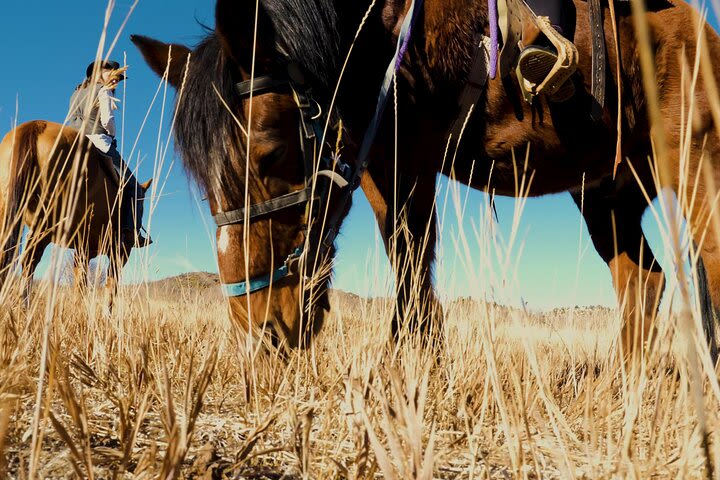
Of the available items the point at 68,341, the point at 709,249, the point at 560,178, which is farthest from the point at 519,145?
the point at 68,341

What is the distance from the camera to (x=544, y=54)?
5.78 feet

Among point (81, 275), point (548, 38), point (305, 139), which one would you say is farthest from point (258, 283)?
point (81, 275)

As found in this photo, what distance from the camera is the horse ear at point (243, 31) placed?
1807mm

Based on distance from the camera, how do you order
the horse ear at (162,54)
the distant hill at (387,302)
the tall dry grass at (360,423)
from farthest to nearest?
the horse ear at (162,54) < the distant hill at (387,302) < the tall dry grass at (360,423)

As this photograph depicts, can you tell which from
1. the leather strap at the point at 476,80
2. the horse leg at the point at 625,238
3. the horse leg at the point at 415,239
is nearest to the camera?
the leather strap at the point at 476,80

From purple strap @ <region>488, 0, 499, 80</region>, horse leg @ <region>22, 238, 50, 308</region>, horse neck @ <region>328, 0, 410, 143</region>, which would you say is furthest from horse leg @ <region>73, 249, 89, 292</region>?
purple strap @ <region>488, 0, 499, 80</region>

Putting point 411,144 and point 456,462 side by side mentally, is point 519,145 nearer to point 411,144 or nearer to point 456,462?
point 411,144

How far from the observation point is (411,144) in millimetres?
2080

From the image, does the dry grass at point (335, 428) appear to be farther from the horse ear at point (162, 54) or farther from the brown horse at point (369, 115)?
the horse ear at point (162, 54)

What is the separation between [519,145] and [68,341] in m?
2.07

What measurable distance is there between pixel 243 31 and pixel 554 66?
3.76 ft

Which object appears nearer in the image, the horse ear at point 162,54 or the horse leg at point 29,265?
the horse leg at point 29,265

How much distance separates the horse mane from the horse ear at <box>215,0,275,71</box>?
0.04m

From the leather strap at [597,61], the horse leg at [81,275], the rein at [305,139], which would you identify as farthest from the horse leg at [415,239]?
the horse leg at [81,275]
